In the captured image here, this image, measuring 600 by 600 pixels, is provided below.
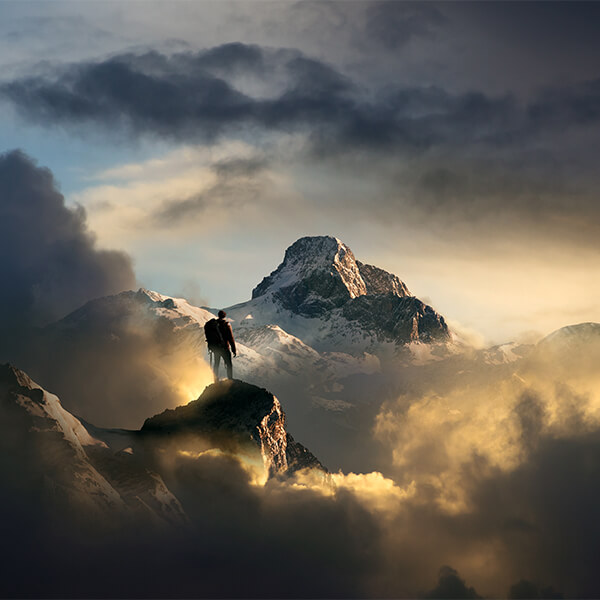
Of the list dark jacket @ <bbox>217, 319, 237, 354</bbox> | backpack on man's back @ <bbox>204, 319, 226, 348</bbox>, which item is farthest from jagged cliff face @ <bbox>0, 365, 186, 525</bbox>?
dark jacket @ <bbox>217, 319, 237, 354</bbox>

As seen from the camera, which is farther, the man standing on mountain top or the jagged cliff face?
the man standing on mountain top

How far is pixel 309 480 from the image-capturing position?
117812 mm

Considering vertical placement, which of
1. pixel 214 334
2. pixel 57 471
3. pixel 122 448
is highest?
pixel 214 334

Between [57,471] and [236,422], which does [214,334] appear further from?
[57,471]

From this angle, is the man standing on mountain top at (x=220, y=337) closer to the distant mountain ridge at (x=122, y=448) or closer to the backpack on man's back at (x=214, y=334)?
the backpack on man's back at (x=214, y=334)

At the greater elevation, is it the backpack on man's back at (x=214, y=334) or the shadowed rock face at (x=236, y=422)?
the backpack on man's back at (x=214, y=334)

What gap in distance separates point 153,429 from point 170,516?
1898 centimetres

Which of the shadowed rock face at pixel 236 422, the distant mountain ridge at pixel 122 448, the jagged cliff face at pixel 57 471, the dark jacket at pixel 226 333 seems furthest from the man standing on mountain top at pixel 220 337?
the jagged cliff face at pixel 57 471

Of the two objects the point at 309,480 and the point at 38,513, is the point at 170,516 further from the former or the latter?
the point at 309,480

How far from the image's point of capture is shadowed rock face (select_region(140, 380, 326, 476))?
108938 mm

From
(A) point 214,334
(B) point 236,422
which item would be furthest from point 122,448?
(A) point 214,334

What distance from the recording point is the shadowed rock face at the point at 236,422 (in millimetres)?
108938

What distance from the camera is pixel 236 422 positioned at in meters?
110

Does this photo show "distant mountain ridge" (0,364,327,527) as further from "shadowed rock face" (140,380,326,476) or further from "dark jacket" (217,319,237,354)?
"dark jacket" (217,319,237,354)
